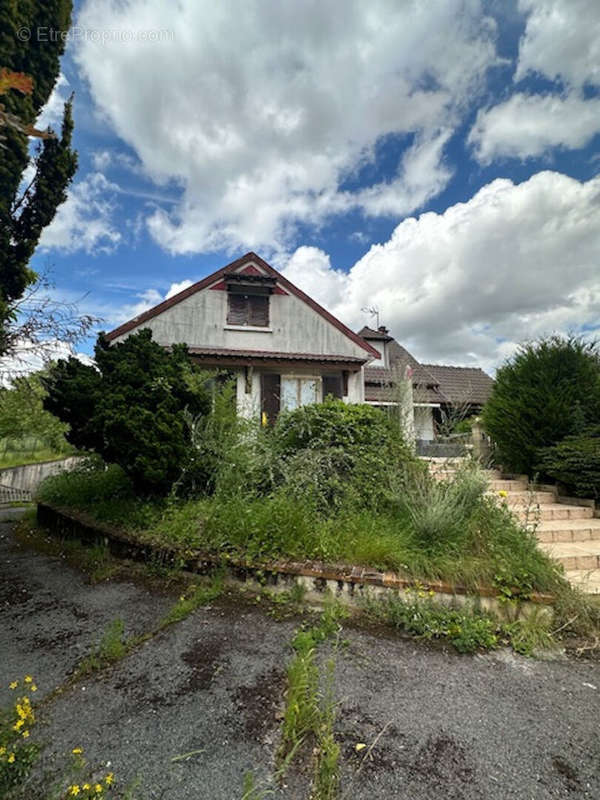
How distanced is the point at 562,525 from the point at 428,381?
12.0 m

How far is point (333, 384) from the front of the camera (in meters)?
11.3

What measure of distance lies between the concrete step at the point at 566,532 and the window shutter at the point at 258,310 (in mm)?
8769

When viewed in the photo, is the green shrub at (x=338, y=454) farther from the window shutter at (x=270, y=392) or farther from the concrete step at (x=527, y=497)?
the window shutter at (x=270, y=392)

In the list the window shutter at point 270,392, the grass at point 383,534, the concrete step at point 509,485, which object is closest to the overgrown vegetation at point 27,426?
the grass at point 383,534

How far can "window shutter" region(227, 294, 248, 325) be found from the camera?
35.6 feet

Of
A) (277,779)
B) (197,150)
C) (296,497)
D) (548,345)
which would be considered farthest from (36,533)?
(548,345)

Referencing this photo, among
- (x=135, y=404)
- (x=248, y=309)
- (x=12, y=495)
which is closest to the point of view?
(x=135, y=404)

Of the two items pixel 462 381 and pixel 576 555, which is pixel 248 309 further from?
pixel 462 381

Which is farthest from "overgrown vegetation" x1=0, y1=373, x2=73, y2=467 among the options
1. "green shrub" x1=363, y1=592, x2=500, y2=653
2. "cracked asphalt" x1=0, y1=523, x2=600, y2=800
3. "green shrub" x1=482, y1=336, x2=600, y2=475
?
"green shrub" x1=482, y1=336, x2=600, y2=475

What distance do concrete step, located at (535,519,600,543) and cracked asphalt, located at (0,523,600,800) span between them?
6.89 ft

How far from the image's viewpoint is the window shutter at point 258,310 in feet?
36.0

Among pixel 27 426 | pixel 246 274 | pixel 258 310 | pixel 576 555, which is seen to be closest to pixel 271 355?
pixel 258 310

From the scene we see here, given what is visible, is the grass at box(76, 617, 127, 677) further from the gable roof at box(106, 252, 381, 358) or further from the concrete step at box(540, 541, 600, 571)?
the gable roof at box(106, 252, 381, 358)

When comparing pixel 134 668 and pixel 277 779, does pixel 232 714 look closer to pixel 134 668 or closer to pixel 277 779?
pixel 277 779
